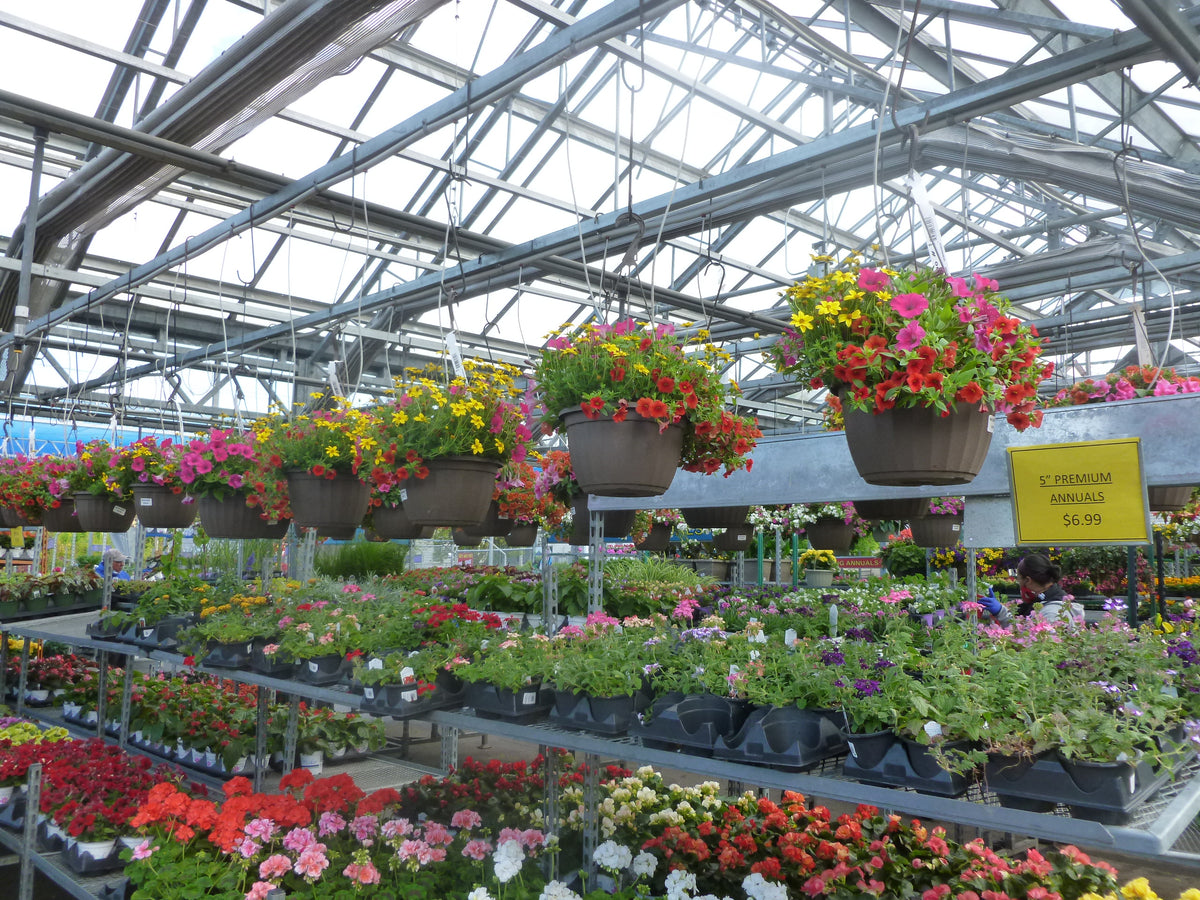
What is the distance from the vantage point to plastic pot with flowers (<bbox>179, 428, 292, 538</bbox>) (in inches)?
111

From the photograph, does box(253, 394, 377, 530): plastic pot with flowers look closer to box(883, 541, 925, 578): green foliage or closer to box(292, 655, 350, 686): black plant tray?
box(292, 655, 350, 686): black plant tray

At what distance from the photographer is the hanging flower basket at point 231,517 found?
3.08 m

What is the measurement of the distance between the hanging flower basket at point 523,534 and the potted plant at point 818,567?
507 cm

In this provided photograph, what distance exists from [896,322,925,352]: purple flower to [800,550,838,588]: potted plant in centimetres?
834

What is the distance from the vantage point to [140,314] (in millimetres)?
8469

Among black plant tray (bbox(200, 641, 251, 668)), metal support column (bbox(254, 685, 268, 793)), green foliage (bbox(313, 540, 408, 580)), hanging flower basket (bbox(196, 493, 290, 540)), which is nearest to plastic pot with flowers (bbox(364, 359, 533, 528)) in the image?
hanging flower basket (bbox(196, 493, 290, 540))

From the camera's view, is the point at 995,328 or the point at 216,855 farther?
the point at 216,855

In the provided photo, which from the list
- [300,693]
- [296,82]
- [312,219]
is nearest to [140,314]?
[312,219]

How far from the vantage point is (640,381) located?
175 centimetres

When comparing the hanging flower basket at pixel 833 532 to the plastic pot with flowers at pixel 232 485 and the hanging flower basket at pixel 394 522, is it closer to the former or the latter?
the hanging flower basket at pixel 394 522

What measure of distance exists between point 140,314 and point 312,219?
4435mm

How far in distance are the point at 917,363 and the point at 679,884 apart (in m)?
1.66

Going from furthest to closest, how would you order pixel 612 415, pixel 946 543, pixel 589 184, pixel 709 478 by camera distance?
pixel 589 184
pixel 946 543
pixel 709 478
pixel 612 415

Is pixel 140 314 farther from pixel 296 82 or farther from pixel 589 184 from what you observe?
pixel 296 82
